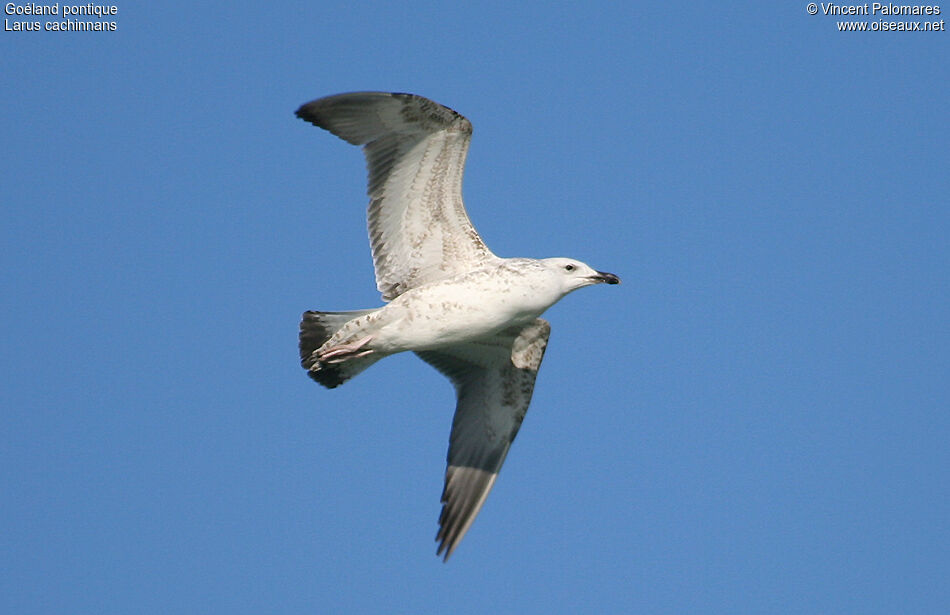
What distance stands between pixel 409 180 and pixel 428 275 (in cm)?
92

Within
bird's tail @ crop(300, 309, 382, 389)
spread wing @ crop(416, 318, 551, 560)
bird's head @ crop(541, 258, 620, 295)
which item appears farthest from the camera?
spread wing @ crop(416, 318, 551, 560)

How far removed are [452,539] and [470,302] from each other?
8.10 feet

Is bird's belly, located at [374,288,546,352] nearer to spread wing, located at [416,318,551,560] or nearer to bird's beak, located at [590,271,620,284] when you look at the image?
bird's beak, located at [590,271,620,284]

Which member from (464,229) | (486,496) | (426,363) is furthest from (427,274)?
(486,496)

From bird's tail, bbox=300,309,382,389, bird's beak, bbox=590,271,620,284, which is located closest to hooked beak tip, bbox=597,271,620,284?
bird's beak, bbox=590,271,620,284

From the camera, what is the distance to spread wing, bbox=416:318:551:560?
1287cm

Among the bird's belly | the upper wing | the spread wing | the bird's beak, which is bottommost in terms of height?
the spread wing

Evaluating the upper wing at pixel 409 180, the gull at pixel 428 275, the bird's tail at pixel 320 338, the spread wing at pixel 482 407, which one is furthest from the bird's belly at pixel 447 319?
the spread wing at pixel 482 407

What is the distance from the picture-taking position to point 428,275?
40.6ft

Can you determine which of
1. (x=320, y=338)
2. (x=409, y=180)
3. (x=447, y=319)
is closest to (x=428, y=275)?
(x=447, y=319)

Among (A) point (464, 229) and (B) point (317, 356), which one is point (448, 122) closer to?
(A) point (464, 229)

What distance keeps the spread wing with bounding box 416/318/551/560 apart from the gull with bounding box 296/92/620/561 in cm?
2

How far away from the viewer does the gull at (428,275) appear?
11.8 metres

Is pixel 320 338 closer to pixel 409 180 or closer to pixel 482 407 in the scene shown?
pixel 409 180
